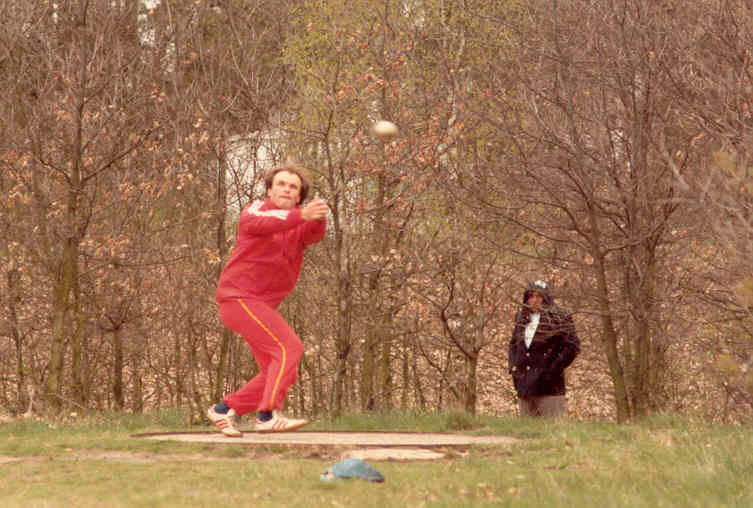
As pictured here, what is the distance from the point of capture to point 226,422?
305 inches

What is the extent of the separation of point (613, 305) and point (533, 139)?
232cm

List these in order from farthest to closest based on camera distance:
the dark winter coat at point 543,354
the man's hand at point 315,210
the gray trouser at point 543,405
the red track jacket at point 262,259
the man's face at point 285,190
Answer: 1. the gray trouser at point 543,405
2. the dark winter coat at point 543,354
3. the man's face at point 285,190
4. the red track jacket at point 262,259
5. the man's hand at point 315,210

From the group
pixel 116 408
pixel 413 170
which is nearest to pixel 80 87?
pixel 413 170

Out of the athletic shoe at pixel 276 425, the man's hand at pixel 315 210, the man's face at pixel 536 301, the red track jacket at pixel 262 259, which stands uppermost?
the man's hand at pixel 315 210

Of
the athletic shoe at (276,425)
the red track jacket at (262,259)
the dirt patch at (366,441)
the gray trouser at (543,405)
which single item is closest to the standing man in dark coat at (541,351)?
the gray trouser at (543,405)

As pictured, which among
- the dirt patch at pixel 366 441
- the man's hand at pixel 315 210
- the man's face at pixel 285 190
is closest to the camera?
the dirt patch at pixel 366 441

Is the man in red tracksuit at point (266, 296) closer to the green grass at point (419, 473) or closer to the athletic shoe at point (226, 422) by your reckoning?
the athletic shoe at point (226, 422)

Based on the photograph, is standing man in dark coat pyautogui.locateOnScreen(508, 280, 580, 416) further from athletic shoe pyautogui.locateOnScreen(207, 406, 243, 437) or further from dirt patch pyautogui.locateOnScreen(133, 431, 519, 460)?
athletic shoe pyautogui.locateOnScreen(207, 406, 243, 437)

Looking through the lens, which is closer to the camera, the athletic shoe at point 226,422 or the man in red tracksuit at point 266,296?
the man in red tracksuit at point 266,296

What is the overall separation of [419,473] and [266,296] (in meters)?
2.60

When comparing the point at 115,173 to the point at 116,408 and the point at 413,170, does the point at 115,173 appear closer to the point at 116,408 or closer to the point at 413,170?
the point at 116,408

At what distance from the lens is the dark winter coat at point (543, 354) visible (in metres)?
10.2

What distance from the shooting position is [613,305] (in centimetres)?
1036

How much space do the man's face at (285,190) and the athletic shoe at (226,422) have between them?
68.5 inches
